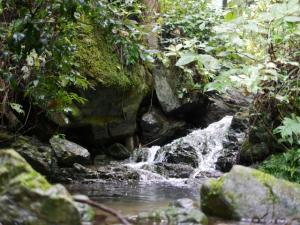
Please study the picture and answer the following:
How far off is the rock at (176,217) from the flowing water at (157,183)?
483mm

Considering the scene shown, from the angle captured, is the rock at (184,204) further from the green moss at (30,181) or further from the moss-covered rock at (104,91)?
the moss-covered rock at (104,91)

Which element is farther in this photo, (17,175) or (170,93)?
(170,93)

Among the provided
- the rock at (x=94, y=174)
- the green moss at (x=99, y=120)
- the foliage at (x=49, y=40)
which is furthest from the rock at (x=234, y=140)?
the foliage at (x=49, y=40)

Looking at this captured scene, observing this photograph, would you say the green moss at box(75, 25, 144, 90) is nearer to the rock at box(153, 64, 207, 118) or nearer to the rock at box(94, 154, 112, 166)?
the rock at box(153, 64, 207, 118)

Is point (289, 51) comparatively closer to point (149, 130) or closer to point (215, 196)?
point (215, 196)

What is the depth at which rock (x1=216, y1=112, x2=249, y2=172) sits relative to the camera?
8.60 m

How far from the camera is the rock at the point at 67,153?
762 centimetres

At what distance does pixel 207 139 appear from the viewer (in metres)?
10.0

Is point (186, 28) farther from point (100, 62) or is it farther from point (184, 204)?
point (184, 204)

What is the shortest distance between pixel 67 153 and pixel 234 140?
11.3ft

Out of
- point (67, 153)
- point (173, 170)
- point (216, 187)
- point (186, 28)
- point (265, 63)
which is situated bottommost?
point (173, 170)

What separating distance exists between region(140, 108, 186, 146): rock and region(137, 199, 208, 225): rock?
20.9ft

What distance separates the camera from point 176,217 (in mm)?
3752

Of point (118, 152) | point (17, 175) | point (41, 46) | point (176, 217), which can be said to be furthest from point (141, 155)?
point (17, 175)
